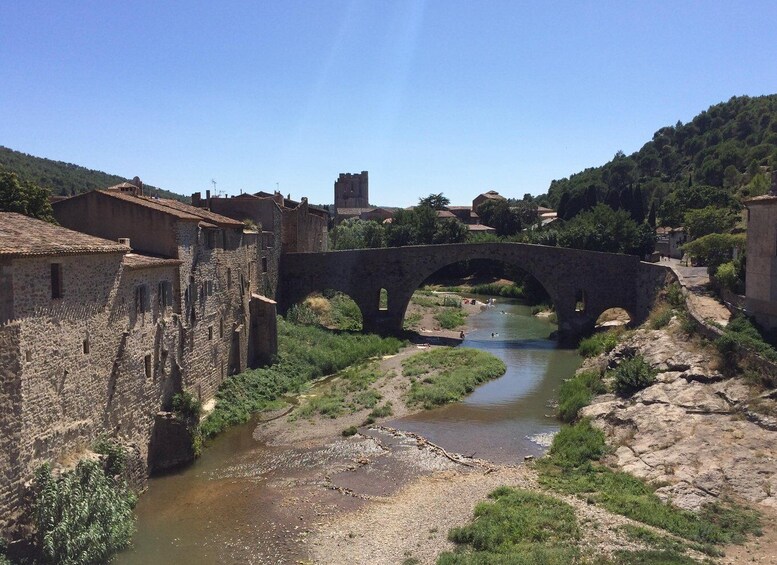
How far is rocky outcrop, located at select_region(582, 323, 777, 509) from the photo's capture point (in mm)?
18484

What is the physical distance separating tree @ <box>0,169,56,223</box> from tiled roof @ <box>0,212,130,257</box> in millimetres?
9906

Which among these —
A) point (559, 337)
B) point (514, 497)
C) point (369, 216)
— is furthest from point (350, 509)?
point (369, 216)

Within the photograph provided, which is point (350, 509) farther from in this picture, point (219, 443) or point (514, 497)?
point (219, 443)

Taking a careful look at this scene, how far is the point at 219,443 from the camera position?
965 inches

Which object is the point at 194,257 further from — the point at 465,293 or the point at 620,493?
the point at 465,293

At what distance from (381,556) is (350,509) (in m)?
3.01

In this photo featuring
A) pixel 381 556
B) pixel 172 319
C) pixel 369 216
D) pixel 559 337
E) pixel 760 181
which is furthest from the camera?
pixel 369 216

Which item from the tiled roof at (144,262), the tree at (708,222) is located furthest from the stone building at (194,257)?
the tree at (708,222)

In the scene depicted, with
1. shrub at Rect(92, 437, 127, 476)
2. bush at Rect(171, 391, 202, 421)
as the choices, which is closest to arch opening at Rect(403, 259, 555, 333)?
bush at Rect(171, 391, 202, 421)

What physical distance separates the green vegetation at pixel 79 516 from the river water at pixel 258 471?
74cm

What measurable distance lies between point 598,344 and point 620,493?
71.9 feet

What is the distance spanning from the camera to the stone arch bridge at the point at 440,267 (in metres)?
44.3

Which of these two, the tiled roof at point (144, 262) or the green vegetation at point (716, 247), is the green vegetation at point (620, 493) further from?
the green vegetation at point (716, 247)

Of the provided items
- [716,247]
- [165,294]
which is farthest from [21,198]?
[716,247]
